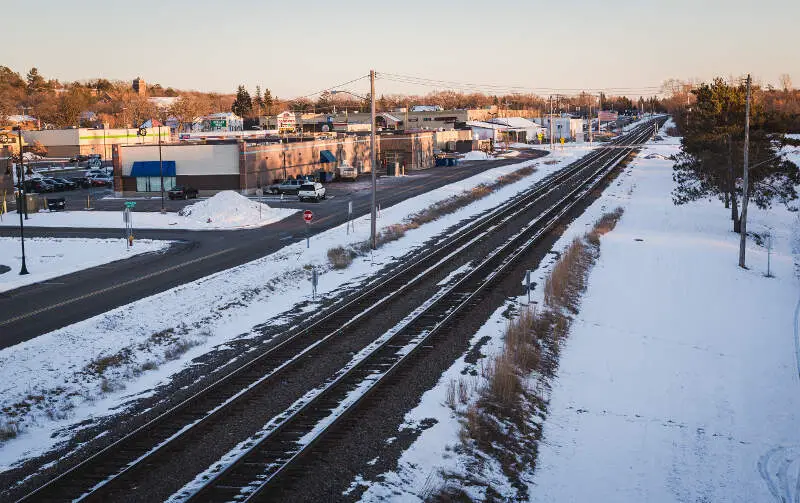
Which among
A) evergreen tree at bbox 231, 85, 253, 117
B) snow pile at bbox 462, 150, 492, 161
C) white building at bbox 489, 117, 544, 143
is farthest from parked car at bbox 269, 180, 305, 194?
evergreen tree at bbox 231, 85, 253, 117

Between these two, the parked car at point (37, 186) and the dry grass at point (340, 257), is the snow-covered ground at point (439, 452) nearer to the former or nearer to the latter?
the dry grass at point (340, 257)

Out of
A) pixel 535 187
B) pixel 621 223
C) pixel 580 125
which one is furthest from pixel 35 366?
pixel 580 125

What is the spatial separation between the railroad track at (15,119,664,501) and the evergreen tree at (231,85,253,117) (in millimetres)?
163463

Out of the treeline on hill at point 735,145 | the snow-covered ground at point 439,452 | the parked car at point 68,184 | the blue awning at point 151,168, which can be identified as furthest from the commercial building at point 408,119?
the snow-covered ground at point 439,452

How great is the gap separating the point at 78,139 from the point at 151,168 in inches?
2506

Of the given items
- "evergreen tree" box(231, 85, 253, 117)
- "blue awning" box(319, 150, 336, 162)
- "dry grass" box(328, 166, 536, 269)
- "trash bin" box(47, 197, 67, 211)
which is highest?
"evergreen tree" box(231, 85, 253, 117)

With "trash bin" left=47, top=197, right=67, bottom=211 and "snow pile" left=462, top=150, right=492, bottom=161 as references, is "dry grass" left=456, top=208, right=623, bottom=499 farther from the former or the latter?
"snow pile" left=462, top=150, right=492, bottom=161

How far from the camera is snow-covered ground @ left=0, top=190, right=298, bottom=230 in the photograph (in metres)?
44.9

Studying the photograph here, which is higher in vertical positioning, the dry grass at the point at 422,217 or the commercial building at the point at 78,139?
the commercial building at the point at 78,139

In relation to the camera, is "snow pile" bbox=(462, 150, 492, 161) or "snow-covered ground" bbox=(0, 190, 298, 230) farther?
"snow pile" bbox=(462, 150, 492, 161)

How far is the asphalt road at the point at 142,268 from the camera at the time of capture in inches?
934

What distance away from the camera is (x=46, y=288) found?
2817cm

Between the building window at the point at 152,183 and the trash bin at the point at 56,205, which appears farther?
the building window at the point at 152,183

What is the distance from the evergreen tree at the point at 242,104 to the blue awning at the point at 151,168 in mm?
130269
